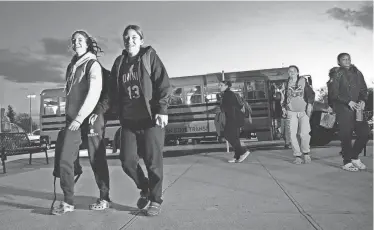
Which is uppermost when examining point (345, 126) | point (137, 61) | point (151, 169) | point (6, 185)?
point (137, 61)

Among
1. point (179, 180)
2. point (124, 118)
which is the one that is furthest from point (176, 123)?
point (124, 118)

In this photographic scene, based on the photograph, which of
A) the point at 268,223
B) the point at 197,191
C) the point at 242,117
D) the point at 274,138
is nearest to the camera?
the point at 268,223

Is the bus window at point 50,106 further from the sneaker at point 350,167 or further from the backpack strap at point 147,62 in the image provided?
the backpack strap at point 147,62

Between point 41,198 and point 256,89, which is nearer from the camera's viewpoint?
point 41,198

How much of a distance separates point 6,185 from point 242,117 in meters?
4.65

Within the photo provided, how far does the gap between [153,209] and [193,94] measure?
36.8ft

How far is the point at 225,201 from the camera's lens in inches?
149

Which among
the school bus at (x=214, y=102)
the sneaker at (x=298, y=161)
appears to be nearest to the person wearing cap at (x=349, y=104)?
the sneaker at (x=298, y=161)

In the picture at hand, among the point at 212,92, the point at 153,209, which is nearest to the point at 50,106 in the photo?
the point at 212,92

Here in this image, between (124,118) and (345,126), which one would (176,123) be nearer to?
(345,126)

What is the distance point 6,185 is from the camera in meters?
5.60

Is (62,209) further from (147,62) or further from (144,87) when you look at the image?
(147,62)

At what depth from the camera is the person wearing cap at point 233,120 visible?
7.28 m

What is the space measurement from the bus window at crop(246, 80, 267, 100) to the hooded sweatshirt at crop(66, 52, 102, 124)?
10.8 m
